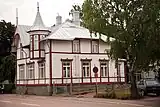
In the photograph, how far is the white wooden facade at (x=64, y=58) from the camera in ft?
150

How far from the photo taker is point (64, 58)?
46.1 m

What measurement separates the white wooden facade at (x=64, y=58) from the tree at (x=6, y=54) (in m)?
9.64

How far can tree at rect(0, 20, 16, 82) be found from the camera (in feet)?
197

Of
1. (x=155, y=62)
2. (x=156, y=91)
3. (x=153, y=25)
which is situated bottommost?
(x=156, y=91)

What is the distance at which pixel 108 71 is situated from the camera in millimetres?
49562

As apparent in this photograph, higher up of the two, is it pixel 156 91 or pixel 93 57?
pixel 93 57

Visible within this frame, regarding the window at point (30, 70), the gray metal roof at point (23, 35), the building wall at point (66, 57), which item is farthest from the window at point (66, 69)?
the gray metal roof at point (23, 35)

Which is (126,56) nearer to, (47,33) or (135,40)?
(135,40)

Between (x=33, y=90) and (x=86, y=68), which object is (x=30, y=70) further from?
(x=86, y=68)

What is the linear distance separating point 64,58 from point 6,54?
21.5m

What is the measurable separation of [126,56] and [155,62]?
2451mm

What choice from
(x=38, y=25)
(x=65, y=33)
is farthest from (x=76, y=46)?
(x=38, y=25)

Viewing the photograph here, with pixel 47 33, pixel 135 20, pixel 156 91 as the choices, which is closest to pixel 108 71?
pixel 47 33

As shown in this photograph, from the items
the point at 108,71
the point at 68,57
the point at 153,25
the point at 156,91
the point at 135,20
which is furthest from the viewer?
the point at 108,71
